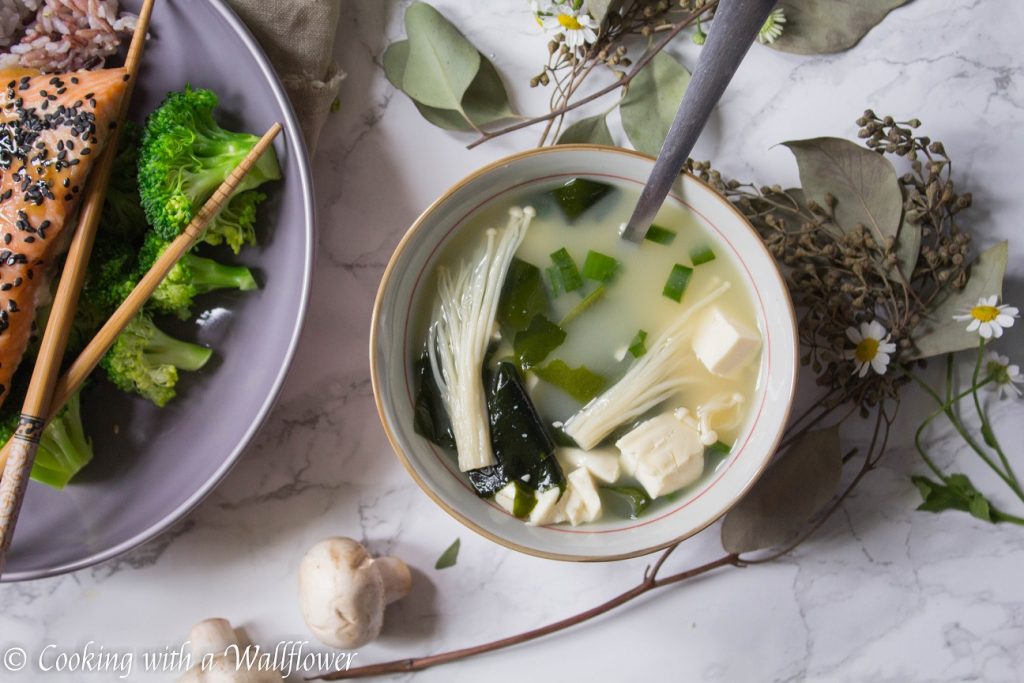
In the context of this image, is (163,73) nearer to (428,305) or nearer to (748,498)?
(428,305)

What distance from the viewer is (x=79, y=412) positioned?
2006 millimetres

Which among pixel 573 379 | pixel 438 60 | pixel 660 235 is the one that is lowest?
pixel 573 379

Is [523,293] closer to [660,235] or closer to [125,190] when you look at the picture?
[660,235]

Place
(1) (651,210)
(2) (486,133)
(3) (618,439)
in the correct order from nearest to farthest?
1. (1) (651,210)
2. (3) (618,439)
3. (2) (486,133)

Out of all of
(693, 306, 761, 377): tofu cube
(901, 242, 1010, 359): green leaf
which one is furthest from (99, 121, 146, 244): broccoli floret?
(901, 242, 1010, 359): green leaf

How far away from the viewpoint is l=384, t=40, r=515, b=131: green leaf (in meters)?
2.02

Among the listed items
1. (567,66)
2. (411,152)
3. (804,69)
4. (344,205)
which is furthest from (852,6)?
(344,205)

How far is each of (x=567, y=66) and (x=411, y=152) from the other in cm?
47

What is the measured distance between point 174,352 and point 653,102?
4.53ft

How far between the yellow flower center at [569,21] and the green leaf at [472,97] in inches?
8.4

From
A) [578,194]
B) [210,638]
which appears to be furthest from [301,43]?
[210,638]

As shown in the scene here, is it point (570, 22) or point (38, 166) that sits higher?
point (570, 22)

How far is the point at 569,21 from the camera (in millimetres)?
1937

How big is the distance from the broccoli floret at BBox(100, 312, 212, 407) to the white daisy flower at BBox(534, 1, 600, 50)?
1223 millimetres
